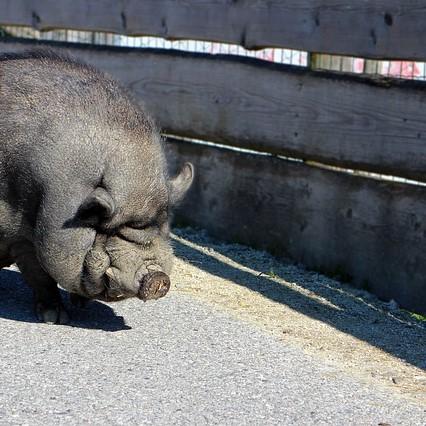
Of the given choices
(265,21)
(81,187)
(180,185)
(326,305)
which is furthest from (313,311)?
(265,21)

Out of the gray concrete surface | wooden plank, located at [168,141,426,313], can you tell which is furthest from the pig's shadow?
wooden plank, located at [168,141,426,313]

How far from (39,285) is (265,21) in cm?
291

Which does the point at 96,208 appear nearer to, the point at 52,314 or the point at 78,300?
the point at 52,314

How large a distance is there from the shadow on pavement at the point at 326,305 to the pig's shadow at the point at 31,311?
1.15 metres

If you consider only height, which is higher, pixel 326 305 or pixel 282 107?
pixel 282 107

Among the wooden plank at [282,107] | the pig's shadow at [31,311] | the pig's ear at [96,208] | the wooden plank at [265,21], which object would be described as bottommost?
the pig's shadow at [31,311]

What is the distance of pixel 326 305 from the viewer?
7.36m

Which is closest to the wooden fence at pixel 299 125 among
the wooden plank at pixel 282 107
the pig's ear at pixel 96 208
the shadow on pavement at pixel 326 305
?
the wooden plank at pixel 282 107

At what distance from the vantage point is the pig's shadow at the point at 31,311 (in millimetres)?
6512

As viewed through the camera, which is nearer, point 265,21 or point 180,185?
point 180,185

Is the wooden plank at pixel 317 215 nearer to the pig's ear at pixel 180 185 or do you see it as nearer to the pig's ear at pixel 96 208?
the pig's ear at pixel 180 185

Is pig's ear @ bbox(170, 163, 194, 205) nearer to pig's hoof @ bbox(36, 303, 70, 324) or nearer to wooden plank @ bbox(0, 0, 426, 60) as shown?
pig's hoof @ bbox(36, 303, 70, 324)

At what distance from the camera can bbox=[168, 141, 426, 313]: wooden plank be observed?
748 cm

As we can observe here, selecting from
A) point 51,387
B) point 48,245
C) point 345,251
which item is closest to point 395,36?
point 345,251
